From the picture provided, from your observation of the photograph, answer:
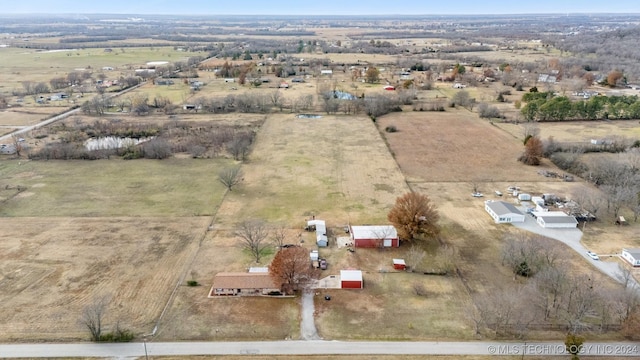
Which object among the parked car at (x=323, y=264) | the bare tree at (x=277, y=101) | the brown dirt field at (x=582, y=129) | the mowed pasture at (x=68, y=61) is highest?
the mowed pasture at (x=68, y=61)

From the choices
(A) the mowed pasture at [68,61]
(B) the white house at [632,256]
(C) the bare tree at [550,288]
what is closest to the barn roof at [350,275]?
(C) the bare tree at [550,288]

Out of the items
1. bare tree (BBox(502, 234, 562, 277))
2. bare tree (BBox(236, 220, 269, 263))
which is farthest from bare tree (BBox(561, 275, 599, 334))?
bare tree (BBox(236, 220, 269, 263))

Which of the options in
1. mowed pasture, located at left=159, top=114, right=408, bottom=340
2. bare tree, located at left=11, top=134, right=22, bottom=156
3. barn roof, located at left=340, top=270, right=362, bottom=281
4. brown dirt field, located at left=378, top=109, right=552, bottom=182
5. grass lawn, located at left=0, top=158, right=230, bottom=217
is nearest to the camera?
mowed pasture, located at left=159, top=114, right=408, bottom=340

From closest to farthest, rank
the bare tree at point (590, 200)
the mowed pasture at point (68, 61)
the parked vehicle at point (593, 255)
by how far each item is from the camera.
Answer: the parked vehicle at point (593, 255), the bare tree at point (590, 200), the mowed pasture at point (68, 61)

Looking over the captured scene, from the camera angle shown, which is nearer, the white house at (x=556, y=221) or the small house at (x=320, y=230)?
the small house at (x=320, y=230)

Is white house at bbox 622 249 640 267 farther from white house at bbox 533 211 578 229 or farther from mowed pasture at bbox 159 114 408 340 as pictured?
mowed pasture at bbox 159 114 408 340

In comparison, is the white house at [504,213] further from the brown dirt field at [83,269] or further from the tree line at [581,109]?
the tree line at [581,109]

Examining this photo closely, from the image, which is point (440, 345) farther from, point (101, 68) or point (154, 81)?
point (101, 68)
